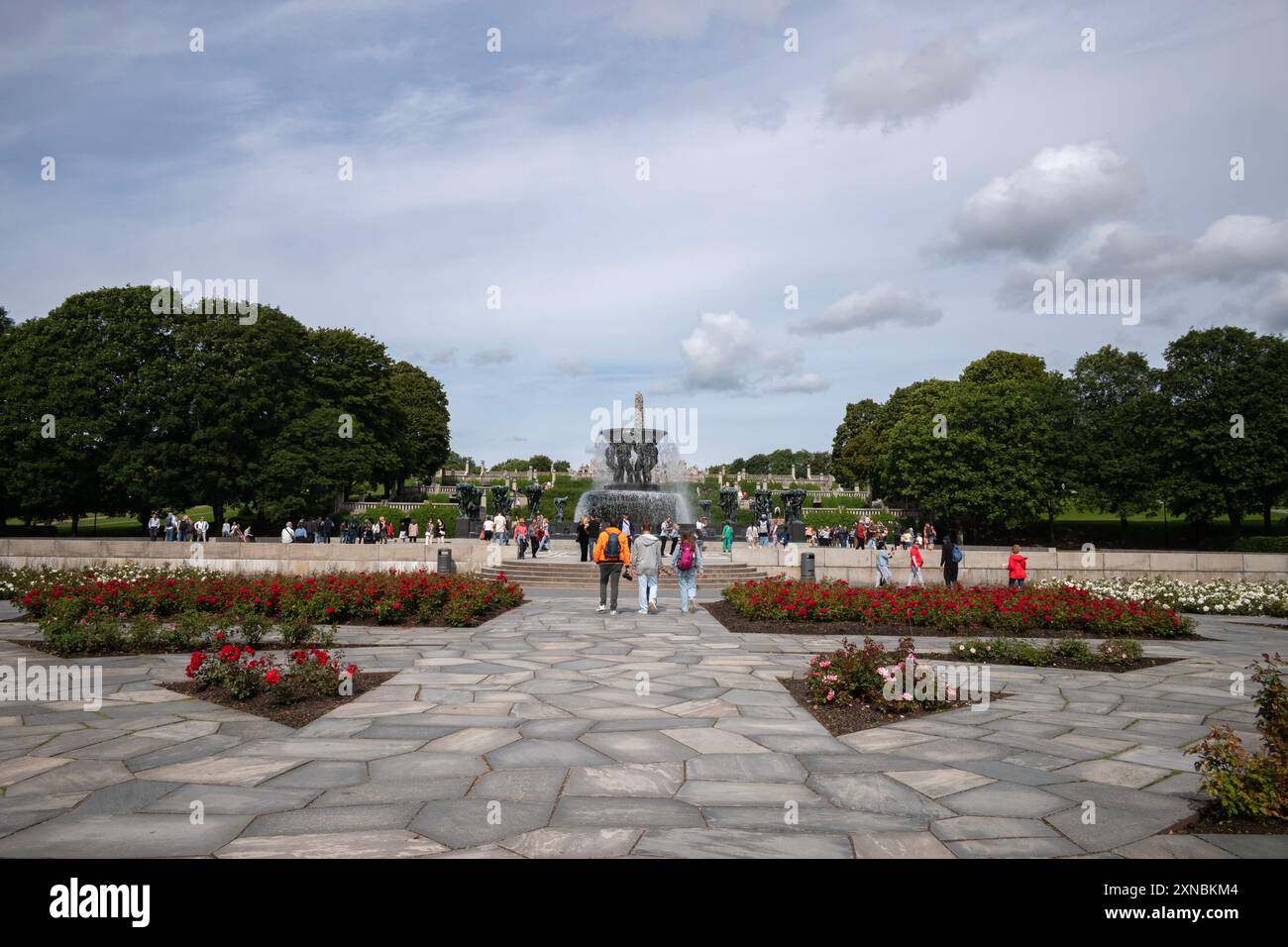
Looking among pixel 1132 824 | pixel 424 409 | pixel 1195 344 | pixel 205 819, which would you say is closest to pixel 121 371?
pixel 424 409

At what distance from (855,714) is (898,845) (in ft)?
9.79

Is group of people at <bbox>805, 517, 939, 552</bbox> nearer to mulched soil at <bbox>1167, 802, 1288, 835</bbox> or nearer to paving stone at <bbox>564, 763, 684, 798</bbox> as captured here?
paving stone at <bbox>564, 763, 684, 798</bbox>

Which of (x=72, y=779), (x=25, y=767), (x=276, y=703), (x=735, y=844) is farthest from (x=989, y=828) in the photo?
(x=25, y=767)

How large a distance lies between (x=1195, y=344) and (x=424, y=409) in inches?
2246

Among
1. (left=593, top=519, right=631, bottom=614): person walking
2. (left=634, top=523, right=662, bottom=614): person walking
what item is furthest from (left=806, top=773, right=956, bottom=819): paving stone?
(left=593, top=519, right=631, bottom=614): person walking

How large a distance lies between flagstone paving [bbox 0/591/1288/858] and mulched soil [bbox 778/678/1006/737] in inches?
6.2

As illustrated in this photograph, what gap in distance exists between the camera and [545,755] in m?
5.43

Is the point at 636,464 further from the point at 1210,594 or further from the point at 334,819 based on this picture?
the point at 334,819

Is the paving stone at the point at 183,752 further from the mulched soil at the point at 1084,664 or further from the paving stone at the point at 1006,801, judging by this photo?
the mulched soil at the point at 1084,664

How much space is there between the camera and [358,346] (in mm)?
54000

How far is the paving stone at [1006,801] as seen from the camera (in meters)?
4.43

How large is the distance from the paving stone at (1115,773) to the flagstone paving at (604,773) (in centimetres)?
2

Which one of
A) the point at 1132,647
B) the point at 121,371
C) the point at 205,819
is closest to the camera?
the point at 205,819

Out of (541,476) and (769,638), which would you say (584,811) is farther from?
(541,476)
